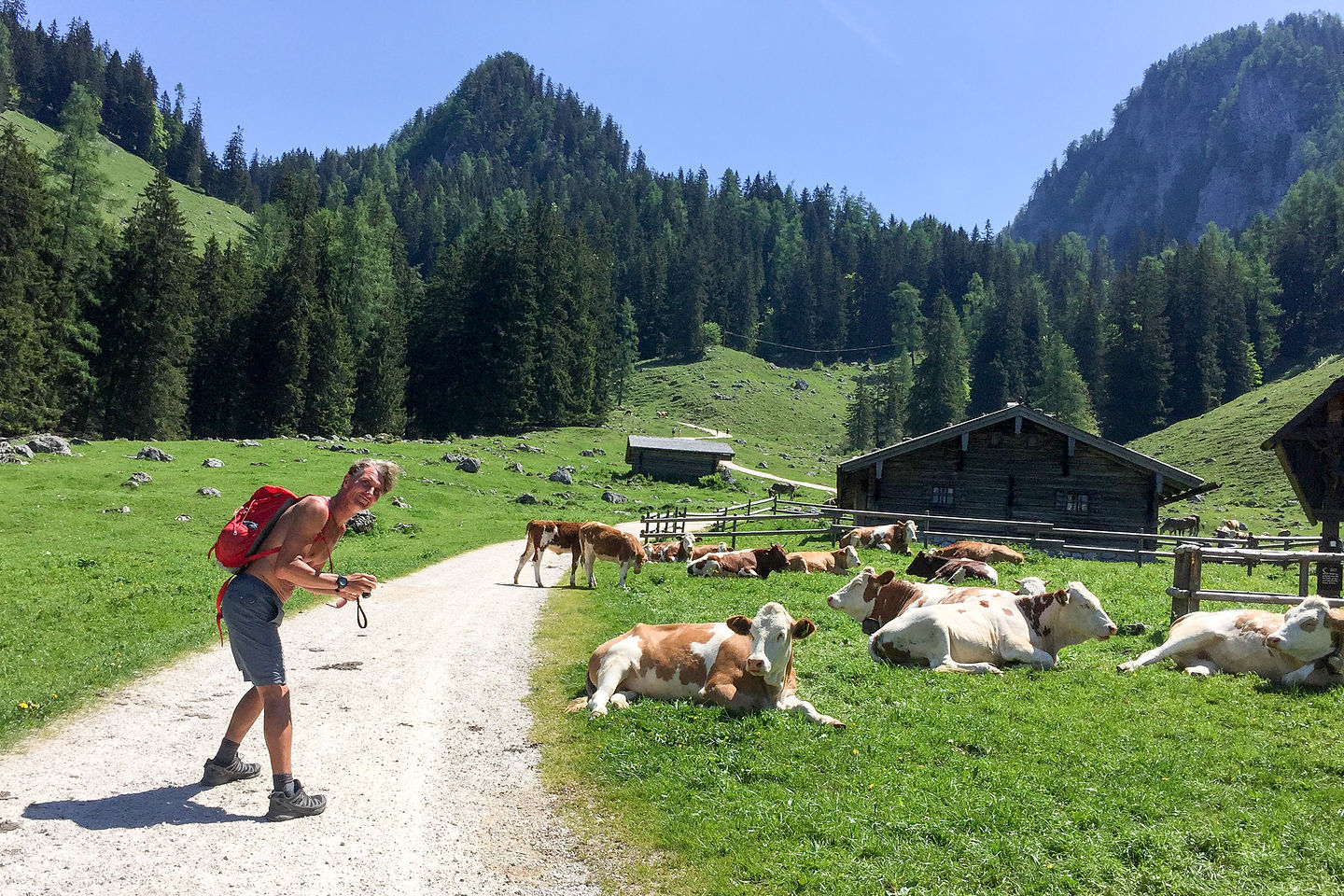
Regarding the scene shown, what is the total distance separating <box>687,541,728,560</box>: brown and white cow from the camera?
87.7ft

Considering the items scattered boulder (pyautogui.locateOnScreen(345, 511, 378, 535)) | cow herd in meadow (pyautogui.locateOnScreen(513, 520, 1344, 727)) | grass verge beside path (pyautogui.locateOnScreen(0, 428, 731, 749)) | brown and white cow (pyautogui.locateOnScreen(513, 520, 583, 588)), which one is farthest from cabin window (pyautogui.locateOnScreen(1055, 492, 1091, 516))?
scattered boulder (pyautogui.locateOnScreen(345, 511, 378, 535))

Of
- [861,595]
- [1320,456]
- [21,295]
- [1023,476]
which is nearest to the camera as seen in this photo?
[861,595]

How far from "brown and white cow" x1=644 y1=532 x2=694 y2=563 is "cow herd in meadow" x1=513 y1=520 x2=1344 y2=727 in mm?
13552

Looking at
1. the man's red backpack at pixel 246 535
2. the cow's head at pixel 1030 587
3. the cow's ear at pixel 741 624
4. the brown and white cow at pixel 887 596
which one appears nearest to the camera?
the man's red backpack at pixel 246 535

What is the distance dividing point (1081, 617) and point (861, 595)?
3378 mm

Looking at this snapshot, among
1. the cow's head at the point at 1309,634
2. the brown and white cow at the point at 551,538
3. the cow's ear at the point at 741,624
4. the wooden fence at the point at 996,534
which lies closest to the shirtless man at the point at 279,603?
the cow's ear at the point at 741,624

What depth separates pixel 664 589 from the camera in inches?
793

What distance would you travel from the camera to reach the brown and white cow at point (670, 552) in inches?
1093

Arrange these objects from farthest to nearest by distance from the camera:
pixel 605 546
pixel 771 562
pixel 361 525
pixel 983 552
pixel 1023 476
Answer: pixel 1023 476
pixel 361 525
pixel 983 552
pixel 771 562
pixel 605 546

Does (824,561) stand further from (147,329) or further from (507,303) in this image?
(507,303)

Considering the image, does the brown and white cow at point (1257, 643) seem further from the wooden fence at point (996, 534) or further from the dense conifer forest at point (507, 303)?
the dense conifer forest at point (507, 303)

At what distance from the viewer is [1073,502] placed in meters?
33.1

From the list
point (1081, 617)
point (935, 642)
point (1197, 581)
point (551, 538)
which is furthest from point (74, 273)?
point (1197, 581)

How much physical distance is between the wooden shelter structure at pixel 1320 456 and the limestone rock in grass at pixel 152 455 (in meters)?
39.7
